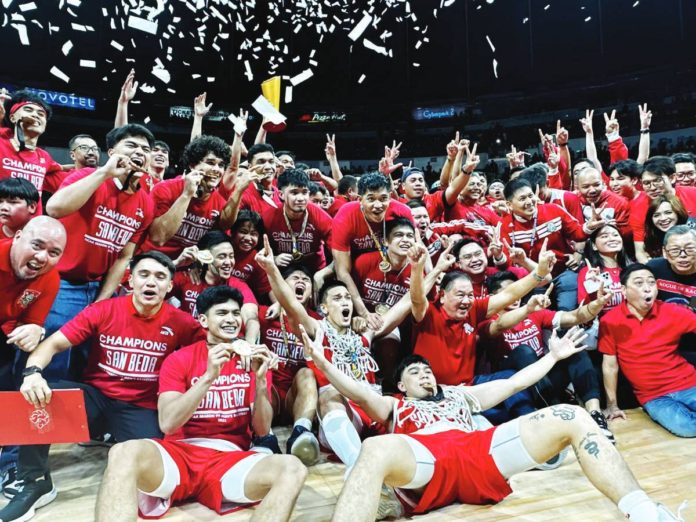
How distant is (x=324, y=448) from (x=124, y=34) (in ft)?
39.5

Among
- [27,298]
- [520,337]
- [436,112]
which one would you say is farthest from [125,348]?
[436,112]

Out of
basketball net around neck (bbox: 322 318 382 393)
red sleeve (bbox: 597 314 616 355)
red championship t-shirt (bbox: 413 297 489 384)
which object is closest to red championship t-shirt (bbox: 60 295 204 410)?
basketball net around neck (bbox: 322 318 382 393)

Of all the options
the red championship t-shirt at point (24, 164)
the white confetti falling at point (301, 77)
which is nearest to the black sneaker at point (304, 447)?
the red championship t-shirt at point (24, 164)

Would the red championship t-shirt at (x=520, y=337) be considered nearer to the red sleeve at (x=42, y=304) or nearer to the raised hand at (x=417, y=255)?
the raised hand at (x=417, y=255)

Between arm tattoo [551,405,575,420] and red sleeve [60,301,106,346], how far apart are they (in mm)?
2156

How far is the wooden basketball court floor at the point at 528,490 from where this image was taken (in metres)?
2.15

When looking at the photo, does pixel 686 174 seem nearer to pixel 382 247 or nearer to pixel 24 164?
pixel 382 247

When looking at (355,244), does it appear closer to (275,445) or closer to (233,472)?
(275,445)

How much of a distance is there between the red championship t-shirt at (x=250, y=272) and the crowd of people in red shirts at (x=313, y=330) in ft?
0.05

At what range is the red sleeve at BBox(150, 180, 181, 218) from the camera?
3244mm

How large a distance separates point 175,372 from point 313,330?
826 mm

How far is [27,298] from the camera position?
7.64ft

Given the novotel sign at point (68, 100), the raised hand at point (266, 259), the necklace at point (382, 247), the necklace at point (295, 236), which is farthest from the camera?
the novotel sign at point (68, 100)

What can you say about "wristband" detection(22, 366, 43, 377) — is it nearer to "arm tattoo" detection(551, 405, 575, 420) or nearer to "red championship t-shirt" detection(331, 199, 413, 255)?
"red championship t-shirt" detection(331, 199, 413, 255)
